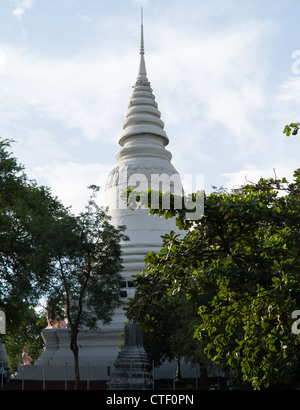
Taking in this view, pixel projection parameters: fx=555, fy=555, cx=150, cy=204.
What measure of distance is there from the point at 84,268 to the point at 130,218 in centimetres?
1187

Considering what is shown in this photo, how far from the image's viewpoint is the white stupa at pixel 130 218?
24.9 metres

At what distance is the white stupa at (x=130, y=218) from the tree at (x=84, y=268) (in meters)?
4.23

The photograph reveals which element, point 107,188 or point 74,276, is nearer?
point 74,276

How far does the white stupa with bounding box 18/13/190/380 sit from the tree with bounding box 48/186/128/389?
423 cm

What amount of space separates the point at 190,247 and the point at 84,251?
1448cm

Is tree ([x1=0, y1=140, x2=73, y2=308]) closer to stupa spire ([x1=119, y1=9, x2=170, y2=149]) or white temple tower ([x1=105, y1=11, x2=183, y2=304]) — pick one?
white temple tower ([x1=105, y1=11, x2=183, y2=304])

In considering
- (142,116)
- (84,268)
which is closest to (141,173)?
(142,116)

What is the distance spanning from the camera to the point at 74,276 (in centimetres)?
1994

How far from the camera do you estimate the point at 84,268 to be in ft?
65.5

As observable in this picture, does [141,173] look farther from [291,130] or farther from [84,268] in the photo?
[291,130]

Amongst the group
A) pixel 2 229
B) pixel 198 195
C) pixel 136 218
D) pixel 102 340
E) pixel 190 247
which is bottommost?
pixel 102 340

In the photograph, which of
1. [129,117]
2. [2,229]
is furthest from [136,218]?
[2,229]
